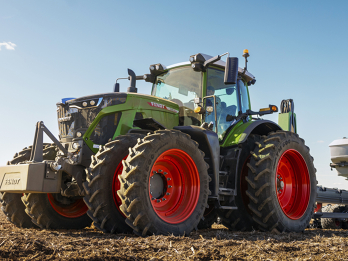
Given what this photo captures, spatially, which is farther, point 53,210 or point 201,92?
point 201,92

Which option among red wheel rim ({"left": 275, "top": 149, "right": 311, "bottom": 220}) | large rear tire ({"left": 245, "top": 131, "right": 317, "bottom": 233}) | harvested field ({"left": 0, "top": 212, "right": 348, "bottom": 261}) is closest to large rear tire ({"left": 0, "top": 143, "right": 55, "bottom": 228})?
harvested field ({"left": 0, "top": 212, "right": 348, "bottom": 261})

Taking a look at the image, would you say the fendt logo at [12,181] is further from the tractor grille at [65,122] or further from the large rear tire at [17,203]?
the tractor grille at [65,122]

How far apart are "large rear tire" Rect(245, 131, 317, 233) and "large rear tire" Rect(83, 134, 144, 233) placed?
7.24 ft

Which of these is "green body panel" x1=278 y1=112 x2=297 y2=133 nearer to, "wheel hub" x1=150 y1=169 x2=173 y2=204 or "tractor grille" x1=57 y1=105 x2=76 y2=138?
"wheel hub" x1=150 y1=169 x2=173 y2=204

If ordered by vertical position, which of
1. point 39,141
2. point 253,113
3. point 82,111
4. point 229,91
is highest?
point 229,91

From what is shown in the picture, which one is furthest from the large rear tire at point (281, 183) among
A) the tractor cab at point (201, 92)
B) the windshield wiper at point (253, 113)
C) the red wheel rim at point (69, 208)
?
the red wheel rim at point (69, 208)

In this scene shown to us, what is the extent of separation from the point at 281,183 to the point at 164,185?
A: 242cm

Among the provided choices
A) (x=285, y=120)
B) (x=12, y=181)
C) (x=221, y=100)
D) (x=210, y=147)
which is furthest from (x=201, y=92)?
(x=12, y=181)

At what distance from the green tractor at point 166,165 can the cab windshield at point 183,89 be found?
0.06ft

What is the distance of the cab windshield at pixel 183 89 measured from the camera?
605 centimetres

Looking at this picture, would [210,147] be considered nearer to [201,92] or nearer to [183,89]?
[201,92]

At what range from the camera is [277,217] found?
5.60 meters

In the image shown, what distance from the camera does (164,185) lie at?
4.73 metres

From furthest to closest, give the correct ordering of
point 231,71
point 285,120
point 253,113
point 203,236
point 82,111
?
point 285,120
point 253,113
point 231,71
point 82,111
point 203,236
